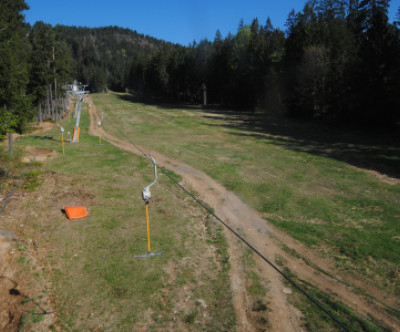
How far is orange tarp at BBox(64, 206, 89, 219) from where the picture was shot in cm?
1255

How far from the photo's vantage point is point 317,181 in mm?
18062

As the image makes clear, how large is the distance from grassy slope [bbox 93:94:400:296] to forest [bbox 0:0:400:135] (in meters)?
7.66

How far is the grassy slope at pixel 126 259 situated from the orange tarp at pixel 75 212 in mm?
322

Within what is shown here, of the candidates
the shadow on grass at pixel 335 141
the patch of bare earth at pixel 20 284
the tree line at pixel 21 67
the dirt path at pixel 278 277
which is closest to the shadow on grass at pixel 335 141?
the shadow on grass at pixel 335 141

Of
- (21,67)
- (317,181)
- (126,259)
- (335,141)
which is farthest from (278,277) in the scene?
(335,141)

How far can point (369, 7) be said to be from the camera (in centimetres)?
5162

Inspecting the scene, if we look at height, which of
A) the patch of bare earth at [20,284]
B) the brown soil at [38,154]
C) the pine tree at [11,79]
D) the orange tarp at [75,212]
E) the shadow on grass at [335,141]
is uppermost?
the pine tree at [11,79]

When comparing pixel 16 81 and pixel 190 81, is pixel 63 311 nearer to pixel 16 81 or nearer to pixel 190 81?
pixel 16 81

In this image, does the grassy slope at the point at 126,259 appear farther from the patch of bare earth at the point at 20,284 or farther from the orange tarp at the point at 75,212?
the orange tarp at the point at 75,212

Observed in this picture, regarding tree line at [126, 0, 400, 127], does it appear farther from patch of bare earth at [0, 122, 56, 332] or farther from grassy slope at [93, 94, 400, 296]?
patch of bare earth at [0, 122, 56, 332]

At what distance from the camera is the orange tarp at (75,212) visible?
12.6 meters

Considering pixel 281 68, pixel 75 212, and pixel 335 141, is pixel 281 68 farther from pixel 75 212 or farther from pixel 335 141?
pixel 75 212

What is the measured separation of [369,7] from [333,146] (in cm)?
3747

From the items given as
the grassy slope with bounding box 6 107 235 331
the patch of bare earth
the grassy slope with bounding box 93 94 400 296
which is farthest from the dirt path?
the patch of bare earth
